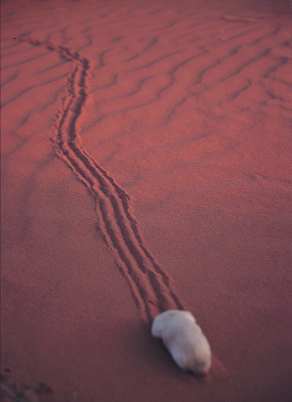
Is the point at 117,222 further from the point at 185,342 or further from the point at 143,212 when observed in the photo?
the point at 185,342

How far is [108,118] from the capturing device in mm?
3582

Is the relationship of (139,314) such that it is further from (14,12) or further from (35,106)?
(14,12)

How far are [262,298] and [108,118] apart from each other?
6.70ft

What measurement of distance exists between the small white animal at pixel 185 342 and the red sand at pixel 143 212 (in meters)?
0.06

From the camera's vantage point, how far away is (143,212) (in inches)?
104

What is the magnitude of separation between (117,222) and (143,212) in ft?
0.57

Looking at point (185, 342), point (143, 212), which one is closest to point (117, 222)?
point (143, 212)

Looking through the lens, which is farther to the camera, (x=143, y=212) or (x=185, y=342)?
(x=143, y=212)

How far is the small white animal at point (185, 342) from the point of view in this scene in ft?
5.59

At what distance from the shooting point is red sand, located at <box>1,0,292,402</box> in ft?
5.95

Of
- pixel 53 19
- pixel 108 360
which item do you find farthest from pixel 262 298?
pixel 53 19

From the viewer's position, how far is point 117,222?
256 cm

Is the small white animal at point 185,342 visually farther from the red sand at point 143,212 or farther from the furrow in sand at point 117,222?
the furrow in sand at point 117,222

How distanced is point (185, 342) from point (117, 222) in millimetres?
983
